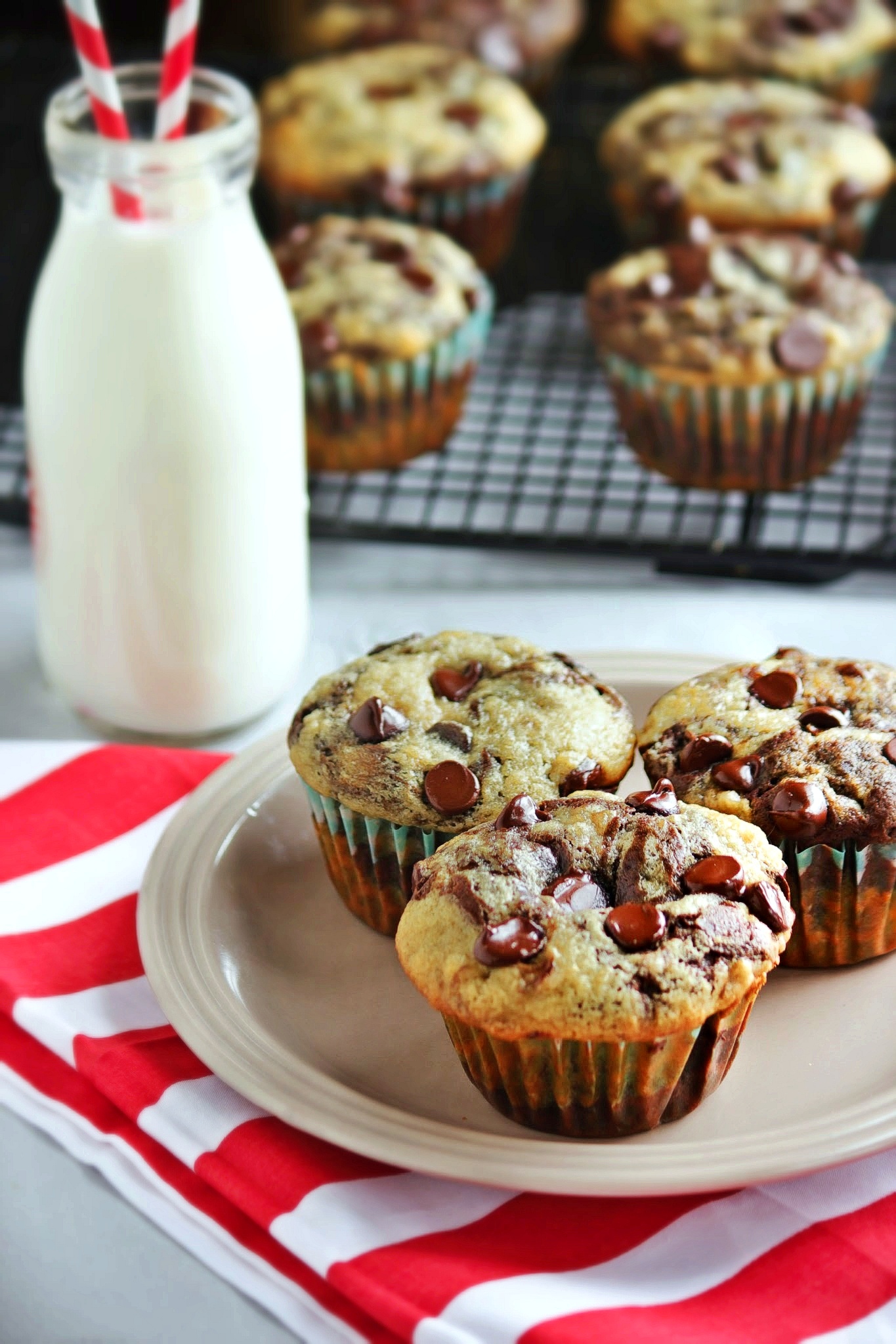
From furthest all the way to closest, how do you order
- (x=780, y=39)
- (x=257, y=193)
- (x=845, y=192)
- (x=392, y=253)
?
(x=257, y=193) → (x=780, y=39) → (x=845, y=192) → (x=392, y=253)

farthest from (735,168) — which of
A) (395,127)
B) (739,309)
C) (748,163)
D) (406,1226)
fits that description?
(406,1226)

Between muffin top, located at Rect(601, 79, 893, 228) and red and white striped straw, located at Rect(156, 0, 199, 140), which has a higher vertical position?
red and white striped straw, located at Rect(156, 0, 199, 140)

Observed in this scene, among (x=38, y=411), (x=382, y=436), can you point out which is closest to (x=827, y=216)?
(x=382, y=436)

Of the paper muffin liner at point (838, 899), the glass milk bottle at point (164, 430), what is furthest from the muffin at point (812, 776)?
the glass milk bottle at point (164, 430)

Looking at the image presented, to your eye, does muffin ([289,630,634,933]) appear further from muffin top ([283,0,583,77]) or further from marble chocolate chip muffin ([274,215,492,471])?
muffin top ([283,0,583,77])

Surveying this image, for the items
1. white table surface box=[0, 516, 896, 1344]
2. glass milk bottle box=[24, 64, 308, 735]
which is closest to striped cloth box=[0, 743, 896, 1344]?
glass milk bottle box=[24, 64, 308, 735]

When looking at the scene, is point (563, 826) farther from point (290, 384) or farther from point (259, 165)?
point (259, 165)

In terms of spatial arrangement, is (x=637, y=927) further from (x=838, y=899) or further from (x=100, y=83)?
(x=100, y=83)
